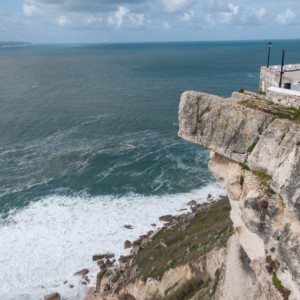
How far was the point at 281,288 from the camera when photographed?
12461 millimetres

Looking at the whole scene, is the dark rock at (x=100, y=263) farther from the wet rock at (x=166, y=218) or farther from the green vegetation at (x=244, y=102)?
the green vegetation at (x=244, y=102)

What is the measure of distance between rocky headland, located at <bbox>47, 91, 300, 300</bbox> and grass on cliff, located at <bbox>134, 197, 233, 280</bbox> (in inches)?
3.9

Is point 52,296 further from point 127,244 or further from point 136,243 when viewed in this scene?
point 136,243

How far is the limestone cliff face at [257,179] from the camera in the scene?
437 inches

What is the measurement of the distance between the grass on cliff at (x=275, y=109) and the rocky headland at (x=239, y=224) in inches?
1.6

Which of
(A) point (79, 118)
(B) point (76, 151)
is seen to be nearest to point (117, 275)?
(B) point (76, 151)

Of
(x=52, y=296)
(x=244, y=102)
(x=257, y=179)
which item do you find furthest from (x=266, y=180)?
(x=52, y=296)

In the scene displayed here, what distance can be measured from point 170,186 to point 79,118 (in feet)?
111

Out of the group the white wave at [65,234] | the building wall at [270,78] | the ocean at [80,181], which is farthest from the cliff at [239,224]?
the building wall at [270,78]

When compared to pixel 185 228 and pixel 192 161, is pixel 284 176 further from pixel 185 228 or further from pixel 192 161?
pixel 192 161

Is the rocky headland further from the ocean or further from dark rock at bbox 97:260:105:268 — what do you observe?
the ocean

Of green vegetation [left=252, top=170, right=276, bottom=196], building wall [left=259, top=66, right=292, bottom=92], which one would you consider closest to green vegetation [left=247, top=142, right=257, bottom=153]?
green vegetation [left=252, top=170, right=276, bottom=196]

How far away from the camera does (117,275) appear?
992 inches

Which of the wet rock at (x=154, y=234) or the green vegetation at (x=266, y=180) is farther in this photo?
the wet rock at (x=154, y=234)
